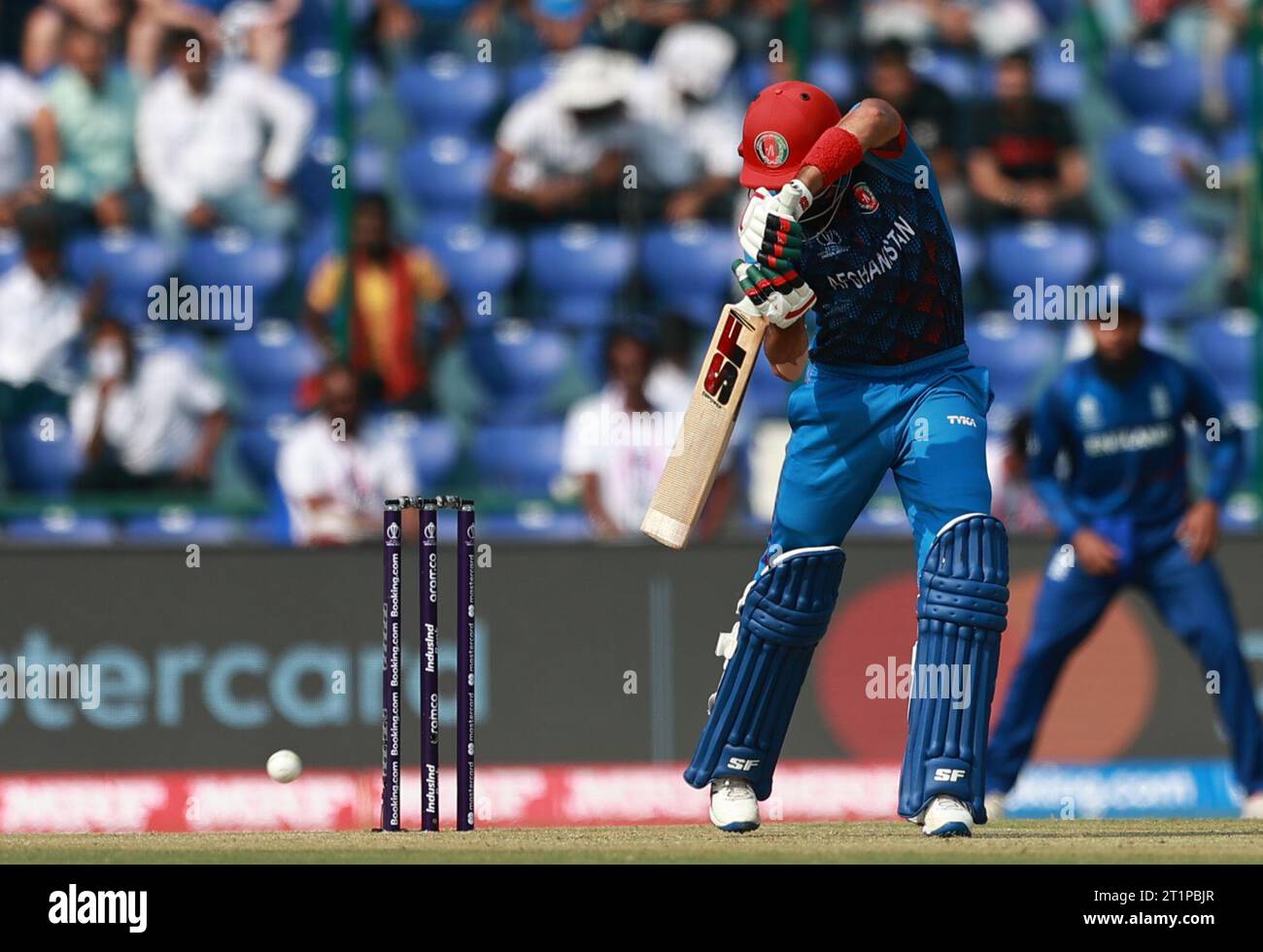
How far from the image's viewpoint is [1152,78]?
1167 cm

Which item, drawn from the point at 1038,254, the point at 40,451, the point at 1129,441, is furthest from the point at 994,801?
the point at 40,451

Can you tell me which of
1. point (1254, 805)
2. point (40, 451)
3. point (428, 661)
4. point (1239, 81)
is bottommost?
point (1254, 805)

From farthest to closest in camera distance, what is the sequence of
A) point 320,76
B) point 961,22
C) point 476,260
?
point 961,22 < point 320,76 < point 476,260

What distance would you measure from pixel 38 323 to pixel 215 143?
1.16 metres

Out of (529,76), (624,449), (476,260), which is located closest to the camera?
(624,449)

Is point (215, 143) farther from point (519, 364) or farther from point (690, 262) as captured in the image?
point (690, 262)

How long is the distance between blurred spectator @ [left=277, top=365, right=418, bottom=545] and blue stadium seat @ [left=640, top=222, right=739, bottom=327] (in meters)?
1.38

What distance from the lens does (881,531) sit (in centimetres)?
1066

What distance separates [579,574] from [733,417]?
12.5 ft

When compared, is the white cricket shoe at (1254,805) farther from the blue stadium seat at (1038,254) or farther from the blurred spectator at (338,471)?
the blurred spectator at (338,471)

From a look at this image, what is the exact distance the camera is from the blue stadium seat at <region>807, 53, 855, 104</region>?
1127cm

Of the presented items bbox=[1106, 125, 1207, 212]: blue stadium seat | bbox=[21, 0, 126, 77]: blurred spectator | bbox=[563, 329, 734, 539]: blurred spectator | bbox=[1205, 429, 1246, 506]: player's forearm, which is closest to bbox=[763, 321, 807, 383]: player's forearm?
bbox=[1205, 429, 1246, 506]: player's forearm

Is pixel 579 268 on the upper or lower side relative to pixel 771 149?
upper
